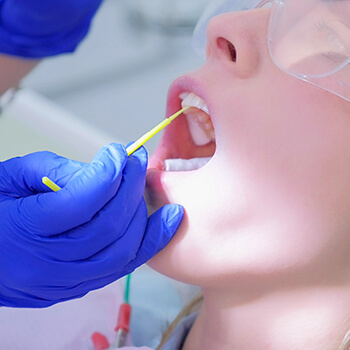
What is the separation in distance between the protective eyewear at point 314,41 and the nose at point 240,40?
0.11ft

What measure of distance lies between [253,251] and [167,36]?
8.21 ft

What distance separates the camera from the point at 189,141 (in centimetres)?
129

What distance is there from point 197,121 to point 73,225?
40cm

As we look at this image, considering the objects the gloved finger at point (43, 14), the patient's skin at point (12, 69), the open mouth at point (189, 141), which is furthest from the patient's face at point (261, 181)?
the patient's skin at point (12, 69)

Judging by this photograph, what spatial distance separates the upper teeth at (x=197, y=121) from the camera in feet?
3.71

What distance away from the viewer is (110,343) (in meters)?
1.40

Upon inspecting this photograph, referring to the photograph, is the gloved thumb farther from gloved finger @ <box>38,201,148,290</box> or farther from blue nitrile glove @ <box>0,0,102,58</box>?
blue nitrile glove @ <box>0,0,102,58</box>

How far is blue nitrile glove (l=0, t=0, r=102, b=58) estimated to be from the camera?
1408mm

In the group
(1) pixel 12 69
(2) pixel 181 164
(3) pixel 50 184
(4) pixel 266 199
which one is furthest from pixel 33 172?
(1) pixel 12 69

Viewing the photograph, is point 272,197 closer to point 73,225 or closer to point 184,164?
point 184,164

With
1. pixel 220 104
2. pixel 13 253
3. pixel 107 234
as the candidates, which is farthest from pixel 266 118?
pixel 13 253

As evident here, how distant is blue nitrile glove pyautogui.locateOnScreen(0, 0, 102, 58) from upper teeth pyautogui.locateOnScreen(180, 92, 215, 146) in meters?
0.43

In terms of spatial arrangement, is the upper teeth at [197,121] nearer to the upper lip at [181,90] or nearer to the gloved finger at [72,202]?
the upper lip at [181,90]

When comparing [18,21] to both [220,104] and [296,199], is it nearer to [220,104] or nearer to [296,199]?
[220,104]
